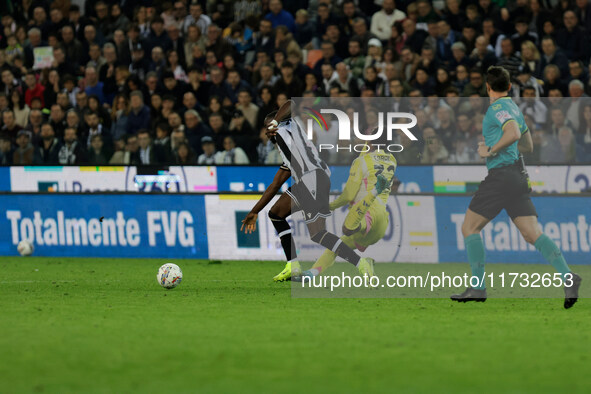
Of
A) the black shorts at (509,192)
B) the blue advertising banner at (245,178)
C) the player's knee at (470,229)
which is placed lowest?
the player's knee at (470,229)

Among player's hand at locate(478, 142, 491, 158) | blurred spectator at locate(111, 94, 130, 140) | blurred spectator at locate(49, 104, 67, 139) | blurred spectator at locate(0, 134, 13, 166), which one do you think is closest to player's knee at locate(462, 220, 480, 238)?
player's hand at locate(478, 142, 491, 158)

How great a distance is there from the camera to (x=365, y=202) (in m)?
11.2

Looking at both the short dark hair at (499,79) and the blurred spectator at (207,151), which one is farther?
the blurred spectator at (207,151)

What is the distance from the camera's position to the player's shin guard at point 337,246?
11.0m

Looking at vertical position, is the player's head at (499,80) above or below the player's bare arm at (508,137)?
above

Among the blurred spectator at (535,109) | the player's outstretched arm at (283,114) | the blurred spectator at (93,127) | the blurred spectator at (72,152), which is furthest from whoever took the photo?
the blurred spectator at (93,127)

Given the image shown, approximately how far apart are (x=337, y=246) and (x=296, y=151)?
Answer: 47.6 inches

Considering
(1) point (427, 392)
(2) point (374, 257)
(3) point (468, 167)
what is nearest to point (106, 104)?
(3) point (468, 167)

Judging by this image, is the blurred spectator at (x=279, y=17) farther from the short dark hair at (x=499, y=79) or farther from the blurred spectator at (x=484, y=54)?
the short dark hair at (x=499, y=79)

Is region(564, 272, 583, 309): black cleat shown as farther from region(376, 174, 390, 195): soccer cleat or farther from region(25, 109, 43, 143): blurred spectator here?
region(25, 109, 43, 143): blurred spectator

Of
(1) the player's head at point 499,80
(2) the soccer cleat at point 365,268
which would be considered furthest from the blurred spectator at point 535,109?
(1) the player's head at point 499,80

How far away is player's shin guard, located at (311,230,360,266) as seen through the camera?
11.0m

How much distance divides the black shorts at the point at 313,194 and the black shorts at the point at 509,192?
92.7 inches

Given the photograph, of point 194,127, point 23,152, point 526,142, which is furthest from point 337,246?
point 23,152
